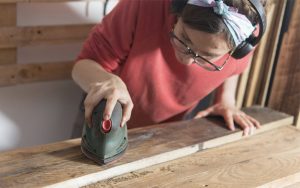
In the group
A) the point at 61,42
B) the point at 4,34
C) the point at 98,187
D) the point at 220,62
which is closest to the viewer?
the point at 98,187

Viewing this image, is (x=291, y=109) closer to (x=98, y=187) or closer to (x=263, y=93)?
(x=263, y=93)

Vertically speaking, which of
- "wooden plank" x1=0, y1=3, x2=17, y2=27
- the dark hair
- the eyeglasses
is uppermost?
the dark hair

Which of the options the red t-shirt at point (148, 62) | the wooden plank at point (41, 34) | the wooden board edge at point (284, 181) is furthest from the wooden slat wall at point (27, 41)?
the wooden board edge at point (284, 181)

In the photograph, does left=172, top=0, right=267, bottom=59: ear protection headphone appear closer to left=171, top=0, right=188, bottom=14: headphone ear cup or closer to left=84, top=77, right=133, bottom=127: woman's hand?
left=171, top=0, right=188, bottom=14: headphone ear cup

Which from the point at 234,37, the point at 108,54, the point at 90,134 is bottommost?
the point at 90,134

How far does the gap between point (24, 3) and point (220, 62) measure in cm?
62

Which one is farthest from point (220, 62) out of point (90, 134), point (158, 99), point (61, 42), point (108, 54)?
point (61, 42)

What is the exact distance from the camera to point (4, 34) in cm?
142

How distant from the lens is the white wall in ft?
4.93

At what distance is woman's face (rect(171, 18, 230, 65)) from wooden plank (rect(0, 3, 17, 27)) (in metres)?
0.55

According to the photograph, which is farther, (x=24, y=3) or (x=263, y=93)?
(x=263, y=93)

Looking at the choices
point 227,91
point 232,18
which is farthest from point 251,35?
point 227,91

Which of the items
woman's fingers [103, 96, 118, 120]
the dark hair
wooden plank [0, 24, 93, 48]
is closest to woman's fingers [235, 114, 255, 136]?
the dark hair

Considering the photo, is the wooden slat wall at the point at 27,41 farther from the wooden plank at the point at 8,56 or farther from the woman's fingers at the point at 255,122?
the woman's fingers at the point at 255,122
